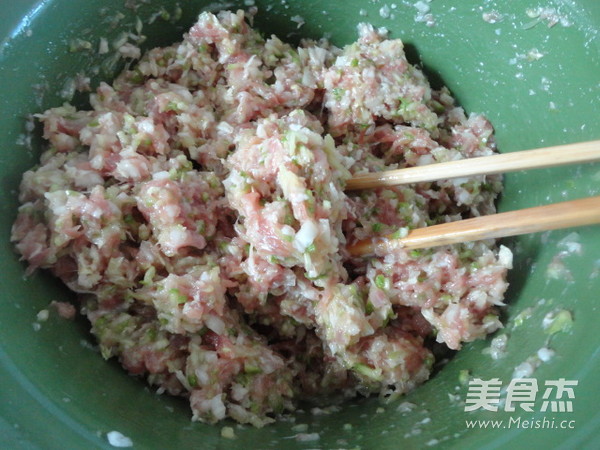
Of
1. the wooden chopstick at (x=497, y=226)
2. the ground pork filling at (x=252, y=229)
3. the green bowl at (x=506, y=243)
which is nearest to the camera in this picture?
the green bowl at (x=506, y=243)

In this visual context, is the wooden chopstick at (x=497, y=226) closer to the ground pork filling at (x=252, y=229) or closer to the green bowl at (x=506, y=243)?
the ground pork filling at (x=252, y=229)

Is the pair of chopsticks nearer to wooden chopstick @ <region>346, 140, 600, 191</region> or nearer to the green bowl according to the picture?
wooden chopstick @ <region>346, 140, 600, 191</region>

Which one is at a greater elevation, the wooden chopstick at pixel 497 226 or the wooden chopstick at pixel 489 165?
the wooden chopstick at pixel 489 165

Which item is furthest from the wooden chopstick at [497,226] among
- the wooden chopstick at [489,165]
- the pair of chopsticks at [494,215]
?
the wooden chopstick at [489,165]

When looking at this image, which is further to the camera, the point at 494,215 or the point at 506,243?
the point at 506,243

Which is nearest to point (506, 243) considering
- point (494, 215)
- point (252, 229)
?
point (494, 215)

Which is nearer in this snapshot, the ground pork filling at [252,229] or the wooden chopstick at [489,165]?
the wooden chopstick at [489,165]

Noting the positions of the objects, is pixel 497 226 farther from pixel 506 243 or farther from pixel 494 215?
pixel 506 243
